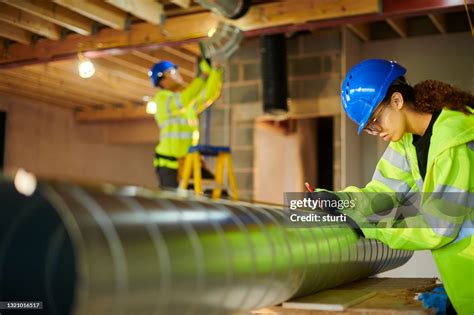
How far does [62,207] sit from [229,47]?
4554mm

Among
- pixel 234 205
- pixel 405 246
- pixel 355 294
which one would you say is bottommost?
pixel 355 294

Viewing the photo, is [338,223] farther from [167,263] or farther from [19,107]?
[19,107]

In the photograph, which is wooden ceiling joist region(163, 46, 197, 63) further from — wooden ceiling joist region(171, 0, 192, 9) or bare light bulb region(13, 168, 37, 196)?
bare light bulb region(13, 168, 37, 196)

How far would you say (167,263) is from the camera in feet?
3.84

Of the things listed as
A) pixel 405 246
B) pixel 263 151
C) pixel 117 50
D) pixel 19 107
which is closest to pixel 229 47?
pixel 117 50

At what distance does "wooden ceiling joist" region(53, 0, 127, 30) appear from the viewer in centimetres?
517

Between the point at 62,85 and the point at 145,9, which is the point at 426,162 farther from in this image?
the point at 62,85

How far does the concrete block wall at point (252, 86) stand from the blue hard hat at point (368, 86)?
4111 millimetres

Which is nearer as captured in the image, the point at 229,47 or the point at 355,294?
the point at 355,294

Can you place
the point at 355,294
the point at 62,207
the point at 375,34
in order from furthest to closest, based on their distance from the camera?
1. the point at 375,34
2. the point at 355,294
3. the point at 62,207

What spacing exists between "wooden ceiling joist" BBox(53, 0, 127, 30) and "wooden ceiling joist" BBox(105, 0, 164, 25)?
0.29m

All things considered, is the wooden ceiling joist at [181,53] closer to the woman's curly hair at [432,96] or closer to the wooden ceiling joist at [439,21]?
the wooden ceiling joist at [439,21]

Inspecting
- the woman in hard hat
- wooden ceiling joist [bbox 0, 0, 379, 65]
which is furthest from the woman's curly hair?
wooden ceiling joist [bbox 0, 0, 379, 65]

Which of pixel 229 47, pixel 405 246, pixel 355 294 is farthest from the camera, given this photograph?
pixel 229 47
